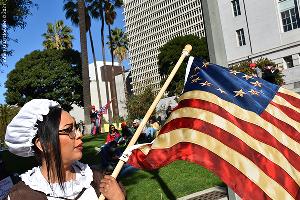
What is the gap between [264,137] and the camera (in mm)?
3650

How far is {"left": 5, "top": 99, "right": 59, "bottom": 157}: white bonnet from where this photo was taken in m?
2.41

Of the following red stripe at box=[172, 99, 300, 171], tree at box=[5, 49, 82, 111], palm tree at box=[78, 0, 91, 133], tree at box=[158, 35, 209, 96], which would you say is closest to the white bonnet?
red stripe at box=[172, 99, 300, 171]

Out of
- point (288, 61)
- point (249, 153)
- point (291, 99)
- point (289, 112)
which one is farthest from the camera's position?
point (288, 61)

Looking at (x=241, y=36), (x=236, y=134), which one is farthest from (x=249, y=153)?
(x=241, y=36)

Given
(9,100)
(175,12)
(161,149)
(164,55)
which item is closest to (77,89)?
(9,100)

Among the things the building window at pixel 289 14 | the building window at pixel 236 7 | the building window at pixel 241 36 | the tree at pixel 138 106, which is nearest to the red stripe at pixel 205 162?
the building window at pixel 289 14

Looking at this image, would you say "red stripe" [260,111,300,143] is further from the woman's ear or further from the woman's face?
the woman's ear

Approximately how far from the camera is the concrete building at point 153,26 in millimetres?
90875

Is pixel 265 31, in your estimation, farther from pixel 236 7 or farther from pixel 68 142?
pixel 68 142

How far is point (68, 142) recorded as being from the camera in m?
2.49

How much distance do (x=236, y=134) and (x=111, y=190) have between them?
59.3 inches

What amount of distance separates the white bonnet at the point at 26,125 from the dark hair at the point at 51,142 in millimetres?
34

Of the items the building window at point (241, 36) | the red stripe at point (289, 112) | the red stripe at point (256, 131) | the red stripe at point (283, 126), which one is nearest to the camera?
the red stripe at point (256, 131)

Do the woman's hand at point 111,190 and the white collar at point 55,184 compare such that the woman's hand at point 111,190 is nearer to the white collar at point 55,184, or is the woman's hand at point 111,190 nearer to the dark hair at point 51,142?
the white collar at point 55,184
